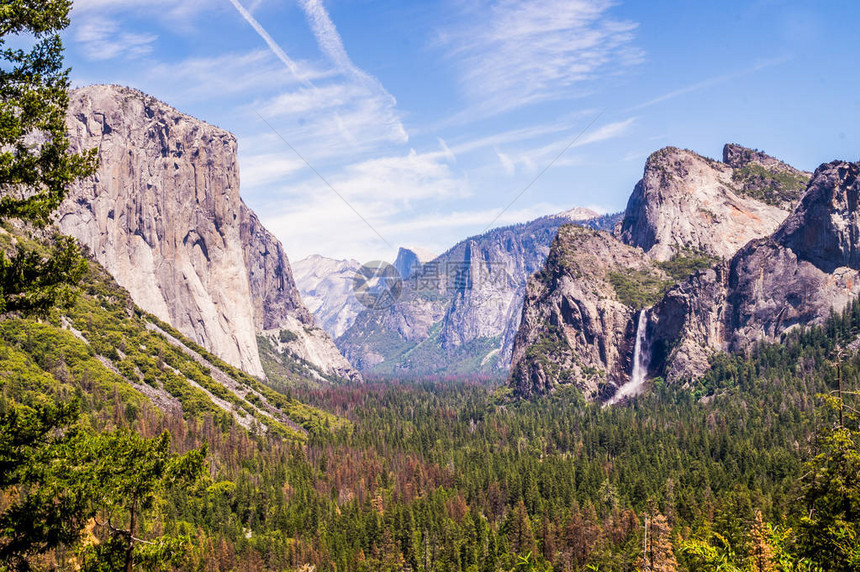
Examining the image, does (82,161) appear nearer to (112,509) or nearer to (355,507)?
(112,509)

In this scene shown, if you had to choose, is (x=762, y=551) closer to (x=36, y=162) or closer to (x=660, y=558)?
(x=660, y=558)

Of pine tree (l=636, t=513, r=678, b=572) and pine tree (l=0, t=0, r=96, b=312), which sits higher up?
pine tree (l=0, t=0, r=96, b=312)

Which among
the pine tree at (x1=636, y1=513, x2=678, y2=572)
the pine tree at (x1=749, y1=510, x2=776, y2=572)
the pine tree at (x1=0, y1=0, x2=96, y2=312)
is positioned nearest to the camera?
the pine tree at (x1=0, y1=0, x2=96, y2=312)

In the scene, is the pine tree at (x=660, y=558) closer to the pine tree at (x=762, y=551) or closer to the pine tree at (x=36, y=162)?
the pine tree at (x=762, y=551)

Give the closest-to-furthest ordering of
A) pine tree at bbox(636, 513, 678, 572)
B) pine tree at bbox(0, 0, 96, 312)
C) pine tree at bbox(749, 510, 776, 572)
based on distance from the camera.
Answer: pine tree at bbox(0, 0, 96, 312) < pine tree at bbox(749, 510, 776, 572) < pine tree at bbox(636, 513, 678, 572)

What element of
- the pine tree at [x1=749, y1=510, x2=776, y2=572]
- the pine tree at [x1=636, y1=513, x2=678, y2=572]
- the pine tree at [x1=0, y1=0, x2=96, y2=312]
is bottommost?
the pine tree at [x1=636, y1=513, x2=678, y2=572]

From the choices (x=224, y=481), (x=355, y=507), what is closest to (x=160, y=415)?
(x=224, y=481)

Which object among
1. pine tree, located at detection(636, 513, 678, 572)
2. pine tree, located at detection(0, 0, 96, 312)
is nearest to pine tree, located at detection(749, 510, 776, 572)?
pine tree, located at detection(636, 513, 678, 572)

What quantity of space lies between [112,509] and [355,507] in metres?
108

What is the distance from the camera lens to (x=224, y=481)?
138250mm

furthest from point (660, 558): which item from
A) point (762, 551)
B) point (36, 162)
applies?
point (36, 162)

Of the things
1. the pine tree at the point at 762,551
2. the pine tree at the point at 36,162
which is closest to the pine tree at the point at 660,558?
the pine tree at the point at 762,551

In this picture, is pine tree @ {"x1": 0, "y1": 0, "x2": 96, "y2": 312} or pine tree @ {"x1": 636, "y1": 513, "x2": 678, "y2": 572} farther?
pine tree @ {"x1": 636, "y1": 513, "x2": 678, "y2": 572}

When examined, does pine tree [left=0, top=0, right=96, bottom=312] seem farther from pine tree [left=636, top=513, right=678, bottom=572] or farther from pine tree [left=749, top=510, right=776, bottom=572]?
pine tree [left=636, top=513, right=678, bottom=572]
